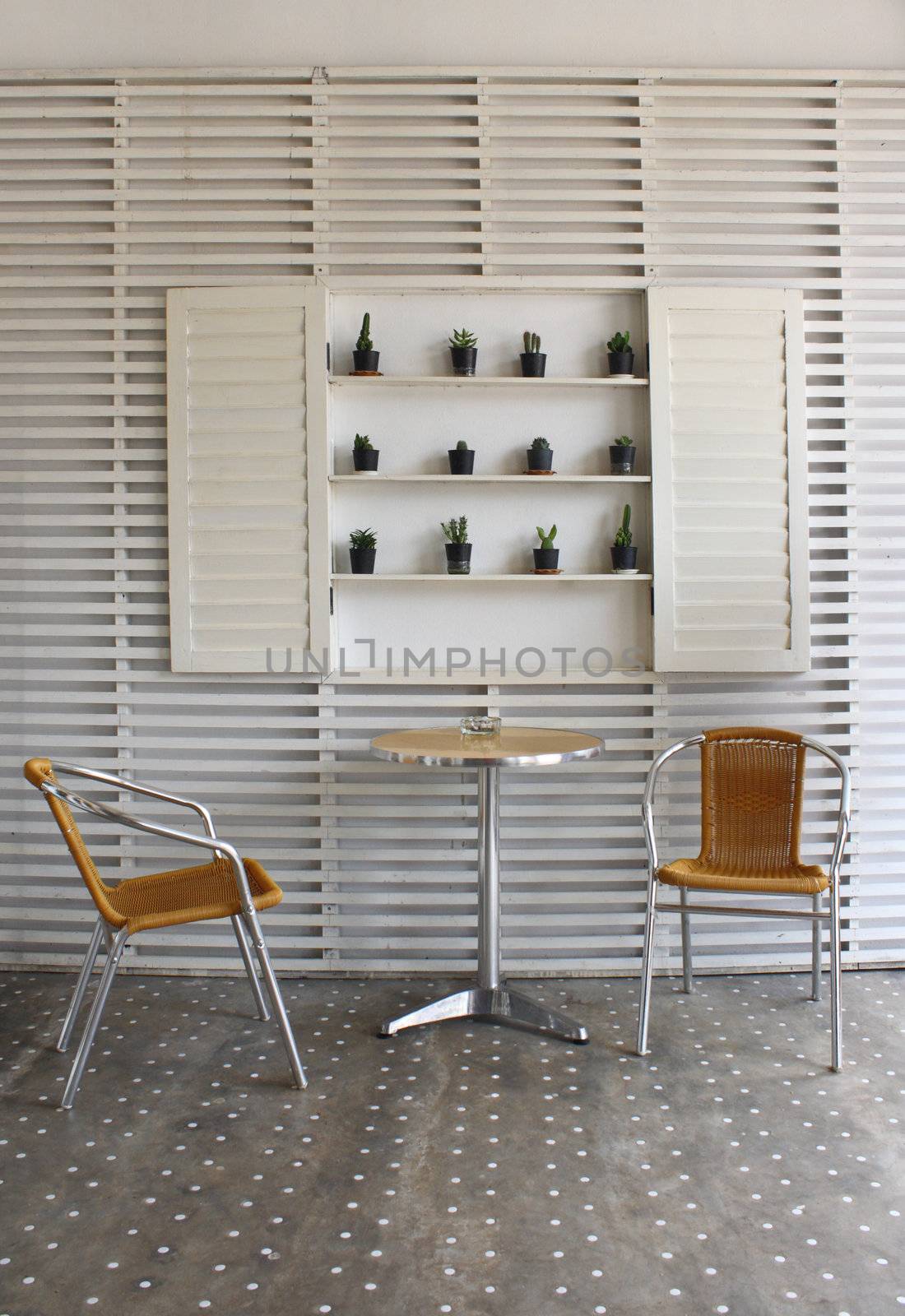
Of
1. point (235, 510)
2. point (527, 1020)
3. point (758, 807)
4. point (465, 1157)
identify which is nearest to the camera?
point (465, 1157)

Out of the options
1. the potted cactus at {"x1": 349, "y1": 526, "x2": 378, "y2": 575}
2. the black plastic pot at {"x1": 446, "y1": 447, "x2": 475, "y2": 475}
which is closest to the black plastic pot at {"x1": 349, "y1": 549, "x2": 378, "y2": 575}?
the potted cactus at {"x1": 349, "y1": 526, "x2": 378, "y2": 575}

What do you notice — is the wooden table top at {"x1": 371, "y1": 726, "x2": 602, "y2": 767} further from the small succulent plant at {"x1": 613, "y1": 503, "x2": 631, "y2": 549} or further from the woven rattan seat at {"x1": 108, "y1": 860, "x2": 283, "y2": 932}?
the small succulent plant at {"x1": 613, "y1": 503, "x2": 631, "y2": 549}

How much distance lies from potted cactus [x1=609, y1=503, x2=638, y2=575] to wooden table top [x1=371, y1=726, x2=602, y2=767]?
26.4 inches

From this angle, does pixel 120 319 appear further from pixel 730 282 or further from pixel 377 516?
pixel 730 282

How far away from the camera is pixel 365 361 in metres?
3.92

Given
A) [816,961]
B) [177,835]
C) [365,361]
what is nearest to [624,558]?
[365,361]

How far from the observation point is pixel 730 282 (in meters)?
4.03

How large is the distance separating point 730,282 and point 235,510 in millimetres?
2069

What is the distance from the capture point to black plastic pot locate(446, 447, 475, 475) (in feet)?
12.9

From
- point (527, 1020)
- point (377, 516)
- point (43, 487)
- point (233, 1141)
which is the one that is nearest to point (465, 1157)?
point (233, 1141)

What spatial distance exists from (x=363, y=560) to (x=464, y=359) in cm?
83

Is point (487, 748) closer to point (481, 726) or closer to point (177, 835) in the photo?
point (481, 726)

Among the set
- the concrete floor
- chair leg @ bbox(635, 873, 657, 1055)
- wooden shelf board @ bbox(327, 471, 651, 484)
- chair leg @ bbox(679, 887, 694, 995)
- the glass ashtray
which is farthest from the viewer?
wooden shelf board @ bbox(327, 471, 651, 484)

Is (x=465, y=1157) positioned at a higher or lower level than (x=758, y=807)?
lower
